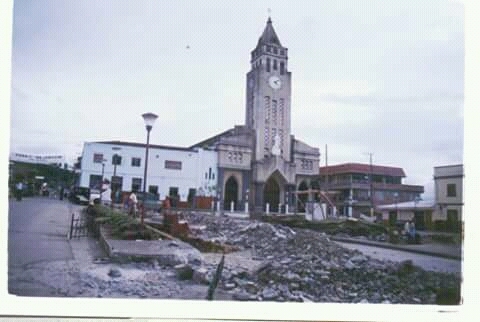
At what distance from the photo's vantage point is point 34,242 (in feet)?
8.69

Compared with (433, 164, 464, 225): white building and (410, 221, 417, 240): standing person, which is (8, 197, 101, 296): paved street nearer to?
(410, 221, 417, 240): standing person

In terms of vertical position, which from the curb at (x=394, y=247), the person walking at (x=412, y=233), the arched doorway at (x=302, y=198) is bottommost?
the curb at (x=394, y=247)

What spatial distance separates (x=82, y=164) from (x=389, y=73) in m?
1.91

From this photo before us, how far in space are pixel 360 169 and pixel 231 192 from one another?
2.66ft

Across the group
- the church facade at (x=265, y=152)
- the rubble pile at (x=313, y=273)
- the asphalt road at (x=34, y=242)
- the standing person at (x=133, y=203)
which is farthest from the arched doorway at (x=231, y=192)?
the asphalt road at (x=34, y=242)

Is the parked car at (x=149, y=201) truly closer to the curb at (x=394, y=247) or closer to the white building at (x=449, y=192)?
the curb at (x=394, y=247)

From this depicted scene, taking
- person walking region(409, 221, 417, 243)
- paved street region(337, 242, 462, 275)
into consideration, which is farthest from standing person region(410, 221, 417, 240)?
paved street region(337, 242, 462, 275)

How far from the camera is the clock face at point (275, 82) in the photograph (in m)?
2.89

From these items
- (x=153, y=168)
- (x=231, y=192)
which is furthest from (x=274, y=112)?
(x=153, y=168)

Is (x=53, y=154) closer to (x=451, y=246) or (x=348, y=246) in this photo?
(x=348, y=246)

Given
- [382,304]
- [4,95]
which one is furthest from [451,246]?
[4,95]

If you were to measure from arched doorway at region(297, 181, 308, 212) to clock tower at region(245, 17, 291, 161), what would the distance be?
8.4 inches

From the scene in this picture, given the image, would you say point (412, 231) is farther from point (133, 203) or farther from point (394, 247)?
point (133, 203)

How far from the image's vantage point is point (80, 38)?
273 cm
